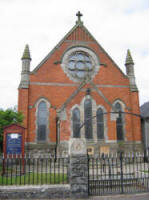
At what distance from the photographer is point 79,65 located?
25547 millimetres

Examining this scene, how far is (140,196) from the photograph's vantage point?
9.34 m

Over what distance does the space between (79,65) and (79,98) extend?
5.05m

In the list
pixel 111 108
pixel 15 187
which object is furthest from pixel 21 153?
pixel 111 108

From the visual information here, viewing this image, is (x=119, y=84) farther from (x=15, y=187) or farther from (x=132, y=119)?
(x=15, y=187)

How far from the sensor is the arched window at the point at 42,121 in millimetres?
22766

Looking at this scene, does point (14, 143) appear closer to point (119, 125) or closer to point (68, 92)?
point (68, 92)

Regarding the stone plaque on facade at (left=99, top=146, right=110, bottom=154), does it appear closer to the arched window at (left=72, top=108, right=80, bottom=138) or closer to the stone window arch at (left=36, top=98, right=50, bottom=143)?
the arched window at (left=72, top=108, right=80, bottom=138)

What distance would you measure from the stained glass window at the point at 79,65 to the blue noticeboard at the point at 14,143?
12294mm

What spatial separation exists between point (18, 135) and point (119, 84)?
15013 mm

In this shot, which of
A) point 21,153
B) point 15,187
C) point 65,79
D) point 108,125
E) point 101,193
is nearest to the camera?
point 15,187

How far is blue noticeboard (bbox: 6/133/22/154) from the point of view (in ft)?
45.5

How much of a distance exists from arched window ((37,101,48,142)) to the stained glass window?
5015mm

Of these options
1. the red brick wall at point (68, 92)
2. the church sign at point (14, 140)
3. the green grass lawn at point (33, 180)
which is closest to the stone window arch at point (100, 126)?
the red brick wall at point (68, 92)

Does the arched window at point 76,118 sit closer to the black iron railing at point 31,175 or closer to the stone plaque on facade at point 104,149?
the stone plaque on facade at point 104,149
